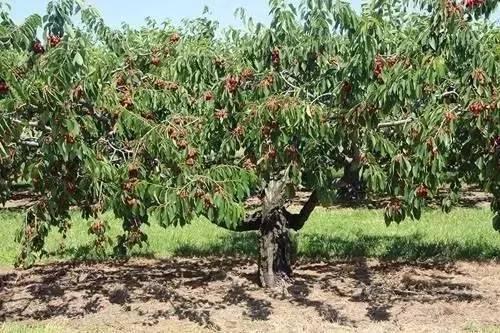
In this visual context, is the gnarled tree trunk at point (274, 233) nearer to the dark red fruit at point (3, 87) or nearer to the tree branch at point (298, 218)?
the tree branch at point (298, 218)

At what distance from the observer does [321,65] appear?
560cm

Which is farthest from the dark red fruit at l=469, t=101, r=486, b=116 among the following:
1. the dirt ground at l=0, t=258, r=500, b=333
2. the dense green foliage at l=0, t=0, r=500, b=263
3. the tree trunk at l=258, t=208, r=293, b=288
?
the tree trunk at l=258, t=208, r=293, b=288

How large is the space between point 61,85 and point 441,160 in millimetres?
2479

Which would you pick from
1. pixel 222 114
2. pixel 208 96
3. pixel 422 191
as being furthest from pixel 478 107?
pixel 208 96

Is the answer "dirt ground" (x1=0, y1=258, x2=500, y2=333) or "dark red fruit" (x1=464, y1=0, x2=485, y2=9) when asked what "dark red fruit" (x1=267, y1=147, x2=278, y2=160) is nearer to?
"dirt ground" (x1=0, y1=258, x2=500, y2=333)

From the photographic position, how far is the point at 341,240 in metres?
9.99

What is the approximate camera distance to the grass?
8.98 m

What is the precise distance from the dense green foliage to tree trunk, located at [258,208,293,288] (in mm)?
757

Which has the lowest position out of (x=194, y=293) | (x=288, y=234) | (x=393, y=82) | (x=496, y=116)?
(x=194, y=293)

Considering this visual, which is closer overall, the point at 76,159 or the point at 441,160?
the point at 441,160

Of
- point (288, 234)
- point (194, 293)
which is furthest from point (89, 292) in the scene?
point (288, 234)

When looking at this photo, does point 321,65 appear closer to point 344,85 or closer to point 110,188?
point 344,85

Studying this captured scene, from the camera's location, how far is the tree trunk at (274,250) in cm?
679

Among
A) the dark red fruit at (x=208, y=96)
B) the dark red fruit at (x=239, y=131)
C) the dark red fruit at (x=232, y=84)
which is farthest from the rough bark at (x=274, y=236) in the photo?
the dark red fruit at (x=232, y=84)
